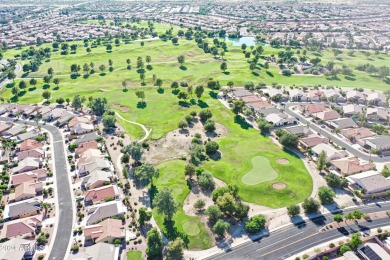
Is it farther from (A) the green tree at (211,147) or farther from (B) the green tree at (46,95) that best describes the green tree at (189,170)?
(B) the green tree at (46,95)

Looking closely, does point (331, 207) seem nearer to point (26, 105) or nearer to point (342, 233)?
point (342, 233)

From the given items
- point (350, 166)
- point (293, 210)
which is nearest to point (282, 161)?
point (350, 166)

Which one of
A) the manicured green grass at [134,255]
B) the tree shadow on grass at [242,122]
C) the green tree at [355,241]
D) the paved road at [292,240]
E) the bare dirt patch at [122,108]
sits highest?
the green tree at [355,241]

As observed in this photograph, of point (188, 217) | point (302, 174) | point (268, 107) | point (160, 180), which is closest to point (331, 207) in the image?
point (302, 174)

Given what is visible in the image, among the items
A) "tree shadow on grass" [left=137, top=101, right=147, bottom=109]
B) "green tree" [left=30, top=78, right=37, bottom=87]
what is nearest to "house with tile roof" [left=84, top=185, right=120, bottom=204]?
"tree shadow on grass" [left=137, top=101, right=147, bottom=109]

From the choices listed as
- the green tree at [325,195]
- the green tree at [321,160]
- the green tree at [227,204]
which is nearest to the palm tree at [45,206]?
the green tree at [227,204]

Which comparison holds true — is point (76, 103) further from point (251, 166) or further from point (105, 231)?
point (251, 166)
